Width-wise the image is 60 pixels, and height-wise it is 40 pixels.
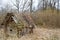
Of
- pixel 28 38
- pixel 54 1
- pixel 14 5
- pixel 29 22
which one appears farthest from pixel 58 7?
pixel 28 38

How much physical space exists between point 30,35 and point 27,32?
1.52 feet

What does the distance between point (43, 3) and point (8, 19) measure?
12.4 meters

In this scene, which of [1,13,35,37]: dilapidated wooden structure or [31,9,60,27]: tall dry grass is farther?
[31,9,60,27]: tall dry grass

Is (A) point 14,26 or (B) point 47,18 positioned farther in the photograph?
(B) point 47,18

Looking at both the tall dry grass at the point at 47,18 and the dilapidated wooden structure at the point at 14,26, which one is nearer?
the dilapidated wooden structure at the point at 14,26

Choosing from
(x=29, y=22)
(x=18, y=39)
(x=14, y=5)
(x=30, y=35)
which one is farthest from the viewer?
(x=14, y=5)

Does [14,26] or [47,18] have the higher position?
[14,26]

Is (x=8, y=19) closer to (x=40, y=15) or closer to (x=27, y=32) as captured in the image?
(x=27, y=32)

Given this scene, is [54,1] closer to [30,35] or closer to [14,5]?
[14,5]

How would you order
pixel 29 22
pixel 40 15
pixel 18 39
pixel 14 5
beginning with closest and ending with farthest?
pixel 18 39
pixel 29 22
pixel 40 15
pixel 14 5

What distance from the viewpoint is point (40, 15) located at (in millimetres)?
17328

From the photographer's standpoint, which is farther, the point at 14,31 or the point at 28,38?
the point at 14,31

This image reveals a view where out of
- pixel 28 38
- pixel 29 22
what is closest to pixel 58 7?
pixel 29 22

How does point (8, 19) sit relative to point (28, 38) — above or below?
above
